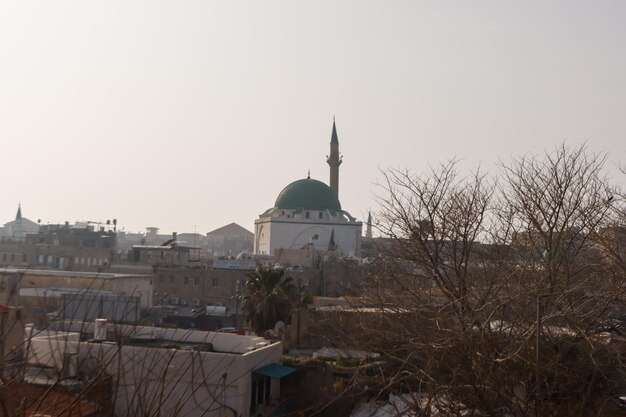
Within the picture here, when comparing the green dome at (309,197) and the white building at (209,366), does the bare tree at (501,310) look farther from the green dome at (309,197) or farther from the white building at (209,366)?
the green dome at (309,197)

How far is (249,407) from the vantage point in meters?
13.4

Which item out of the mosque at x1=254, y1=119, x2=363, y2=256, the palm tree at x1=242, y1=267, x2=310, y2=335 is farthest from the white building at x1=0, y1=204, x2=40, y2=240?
the palm tree at x1=242, y1=267, x2=310, y2=335

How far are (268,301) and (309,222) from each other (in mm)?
40079

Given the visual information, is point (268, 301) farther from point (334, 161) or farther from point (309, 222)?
point (334, 161)

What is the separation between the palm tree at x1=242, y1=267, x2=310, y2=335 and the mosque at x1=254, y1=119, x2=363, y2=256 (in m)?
38.3

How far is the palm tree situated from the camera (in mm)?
21047

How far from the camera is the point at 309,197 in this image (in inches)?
2446

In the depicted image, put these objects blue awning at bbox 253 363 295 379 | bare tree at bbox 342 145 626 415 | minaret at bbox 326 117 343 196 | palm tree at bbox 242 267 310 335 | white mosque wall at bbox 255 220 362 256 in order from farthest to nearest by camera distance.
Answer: minaret at bbox 326 117 343 196 → white mosque wall at bbox 255 220 362 256 → palm tree at bbox 242 267 310 335 → blue awning at bbox 253 363 295 379 → bare tree at bbox 342 145 626 415

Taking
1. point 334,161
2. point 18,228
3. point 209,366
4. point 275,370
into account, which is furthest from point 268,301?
point 18,228

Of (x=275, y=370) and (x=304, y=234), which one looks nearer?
(x=275, y=370)

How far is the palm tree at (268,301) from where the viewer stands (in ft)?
69.1

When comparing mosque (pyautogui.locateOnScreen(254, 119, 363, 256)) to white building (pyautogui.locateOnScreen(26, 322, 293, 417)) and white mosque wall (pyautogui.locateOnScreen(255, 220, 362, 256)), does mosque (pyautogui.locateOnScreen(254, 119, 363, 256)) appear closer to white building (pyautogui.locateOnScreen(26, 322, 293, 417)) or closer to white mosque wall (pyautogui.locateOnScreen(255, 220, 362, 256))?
white mosque wall (pyautogui.locateOnScreen(255, 220, 362, 256))

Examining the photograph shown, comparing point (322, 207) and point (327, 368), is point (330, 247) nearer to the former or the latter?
point (322, 207)

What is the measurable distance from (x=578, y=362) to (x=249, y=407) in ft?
20.1
